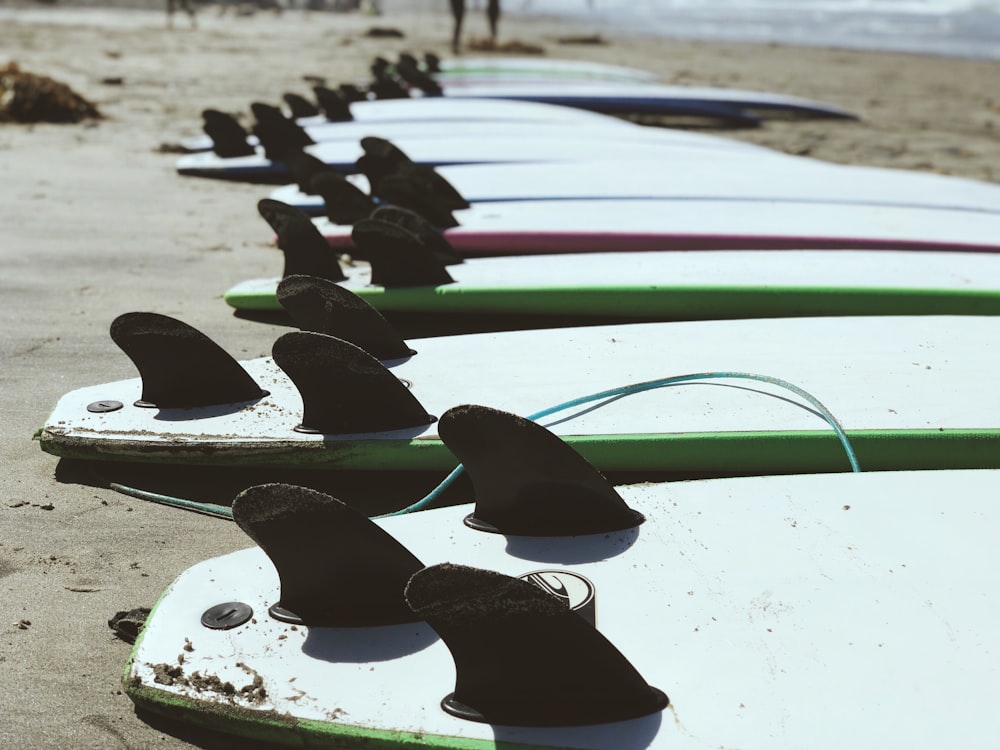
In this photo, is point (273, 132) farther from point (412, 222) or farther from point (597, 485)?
point (597, 485)

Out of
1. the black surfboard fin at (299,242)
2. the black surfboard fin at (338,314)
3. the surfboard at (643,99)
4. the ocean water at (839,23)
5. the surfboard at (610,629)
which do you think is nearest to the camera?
the surfboard at (610,629)

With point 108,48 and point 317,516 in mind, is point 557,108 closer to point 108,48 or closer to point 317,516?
point 317,516

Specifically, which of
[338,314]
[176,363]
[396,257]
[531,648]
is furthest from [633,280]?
[531,648]

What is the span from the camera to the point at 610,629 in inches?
57.1

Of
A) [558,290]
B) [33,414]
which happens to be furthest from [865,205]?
[33,414]

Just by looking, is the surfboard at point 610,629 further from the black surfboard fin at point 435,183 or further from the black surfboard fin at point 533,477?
the black surfboard fin at point 435,183

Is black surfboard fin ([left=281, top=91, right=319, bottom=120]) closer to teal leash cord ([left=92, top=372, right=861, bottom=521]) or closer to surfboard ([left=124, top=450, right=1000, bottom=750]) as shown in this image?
teal leash cord ([left=92, top=372, right=861, bottom=521])

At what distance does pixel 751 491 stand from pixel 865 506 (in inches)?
7.4

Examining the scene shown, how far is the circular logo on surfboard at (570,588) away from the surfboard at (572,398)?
0.47 m

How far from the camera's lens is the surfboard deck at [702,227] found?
3.45m

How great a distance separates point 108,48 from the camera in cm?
1226

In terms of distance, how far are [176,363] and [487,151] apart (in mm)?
3096

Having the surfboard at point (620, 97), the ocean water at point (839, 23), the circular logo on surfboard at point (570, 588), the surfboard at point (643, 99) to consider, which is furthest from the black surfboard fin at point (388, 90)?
the ocean water at point (839, 23)

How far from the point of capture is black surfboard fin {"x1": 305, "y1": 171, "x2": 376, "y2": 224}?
3.82 meters
